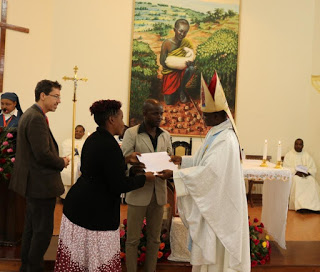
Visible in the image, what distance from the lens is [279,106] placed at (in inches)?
337

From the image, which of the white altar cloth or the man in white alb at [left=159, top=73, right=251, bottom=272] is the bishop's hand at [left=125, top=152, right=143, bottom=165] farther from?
the white altar cloth

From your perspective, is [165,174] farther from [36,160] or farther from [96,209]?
[36,160]

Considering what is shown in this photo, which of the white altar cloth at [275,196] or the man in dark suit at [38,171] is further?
the white altar cloth at [275,196]

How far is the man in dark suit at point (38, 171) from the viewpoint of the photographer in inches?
127

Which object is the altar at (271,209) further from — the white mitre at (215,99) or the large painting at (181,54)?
the large painting at (181,54)

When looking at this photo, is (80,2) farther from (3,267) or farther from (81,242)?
(81,242)

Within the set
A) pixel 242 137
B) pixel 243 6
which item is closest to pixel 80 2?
pixel 243 6

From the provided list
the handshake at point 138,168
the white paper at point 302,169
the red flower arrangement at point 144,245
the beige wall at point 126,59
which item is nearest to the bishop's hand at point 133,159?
the handshake at point 138,168

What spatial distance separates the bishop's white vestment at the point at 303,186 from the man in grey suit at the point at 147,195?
15.7 feet

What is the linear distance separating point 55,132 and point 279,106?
4881mm

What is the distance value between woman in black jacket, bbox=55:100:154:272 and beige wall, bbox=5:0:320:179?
540 cm

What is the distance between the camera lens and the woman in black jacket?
261 centimetres

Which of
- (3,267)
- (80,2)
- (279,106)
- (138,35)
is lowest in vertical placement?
(3,267)

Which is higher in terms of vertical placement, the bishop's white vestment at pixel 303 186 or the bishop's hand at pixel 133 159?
the bishop's hand at pixel 133 159
